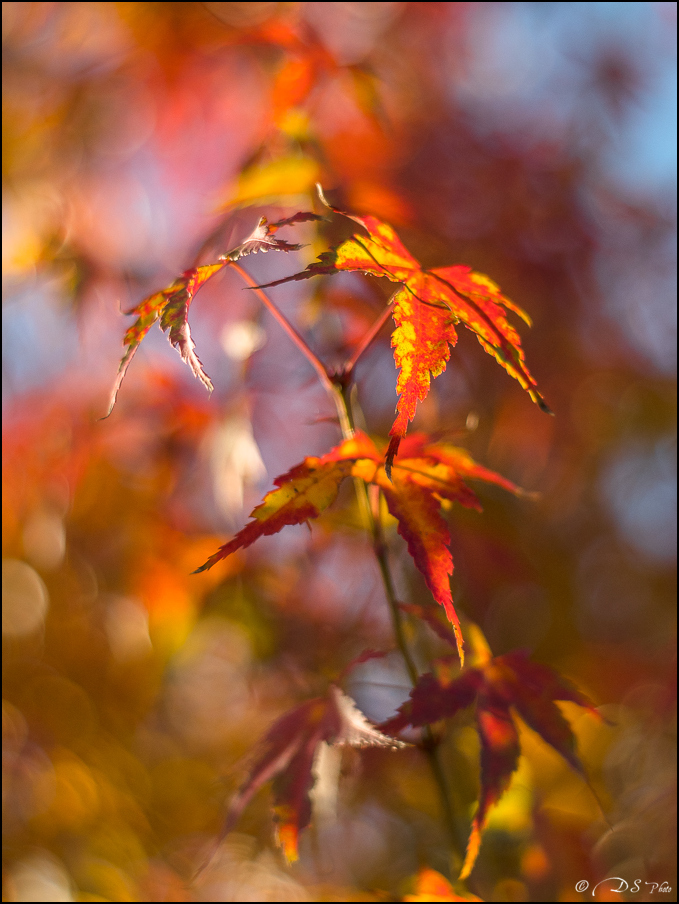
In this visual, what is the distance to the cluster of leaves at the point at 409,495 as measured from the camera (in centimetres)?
39

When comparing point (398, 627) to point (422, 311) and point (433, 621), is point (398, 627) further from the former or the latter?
point (422, 311)

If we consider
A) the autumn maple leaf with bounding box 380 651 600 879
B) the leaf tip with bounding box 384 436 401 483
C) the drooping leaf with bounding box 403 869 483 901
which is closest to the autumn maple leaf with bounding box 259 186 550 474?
the leaf tip with bounding box 384 436 401 483

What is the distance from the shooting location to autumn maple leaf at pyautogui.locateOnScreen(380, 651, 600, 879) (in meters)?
0.46

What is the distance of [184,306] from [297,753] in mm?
381

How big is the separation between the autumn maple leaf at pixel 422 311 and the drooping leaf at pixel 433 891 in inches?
16.3

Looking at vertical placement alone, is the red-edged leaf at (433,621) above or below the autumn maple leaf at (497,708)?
above

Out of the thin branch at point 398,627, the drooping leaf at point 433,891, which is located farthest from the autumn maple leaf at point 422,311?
the drooping leaf at point 433,891

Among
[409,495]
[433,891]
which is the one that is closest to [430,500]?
[409,495]

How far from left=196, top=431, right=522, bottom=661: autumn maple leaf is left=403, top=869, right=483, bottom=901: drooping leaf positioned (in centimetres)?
29

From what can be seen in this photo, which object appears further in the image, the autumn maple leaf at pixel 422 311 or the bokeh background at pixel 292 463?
the bokeh background at pixel 292 463

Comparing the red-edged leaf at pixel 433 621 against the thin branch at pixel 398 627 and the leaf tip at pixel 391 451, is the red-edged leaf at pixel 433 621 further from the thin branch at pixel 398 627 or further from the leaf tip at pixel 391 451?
the leaf tip at pixel 391 451

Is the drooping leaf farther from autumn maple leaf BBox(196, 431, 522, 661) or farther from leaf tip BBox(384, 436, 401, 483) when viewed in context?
leaf tip BBox(384, 436, 401, 483)

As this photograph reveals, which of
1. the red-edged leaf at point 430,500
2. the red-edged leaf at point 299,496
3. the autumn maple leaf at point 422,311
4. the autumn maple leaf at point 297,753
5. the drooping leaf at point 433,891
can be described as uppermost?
the autumn maple leaf at point 422,311

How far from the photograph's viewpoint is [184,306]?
0.41m
